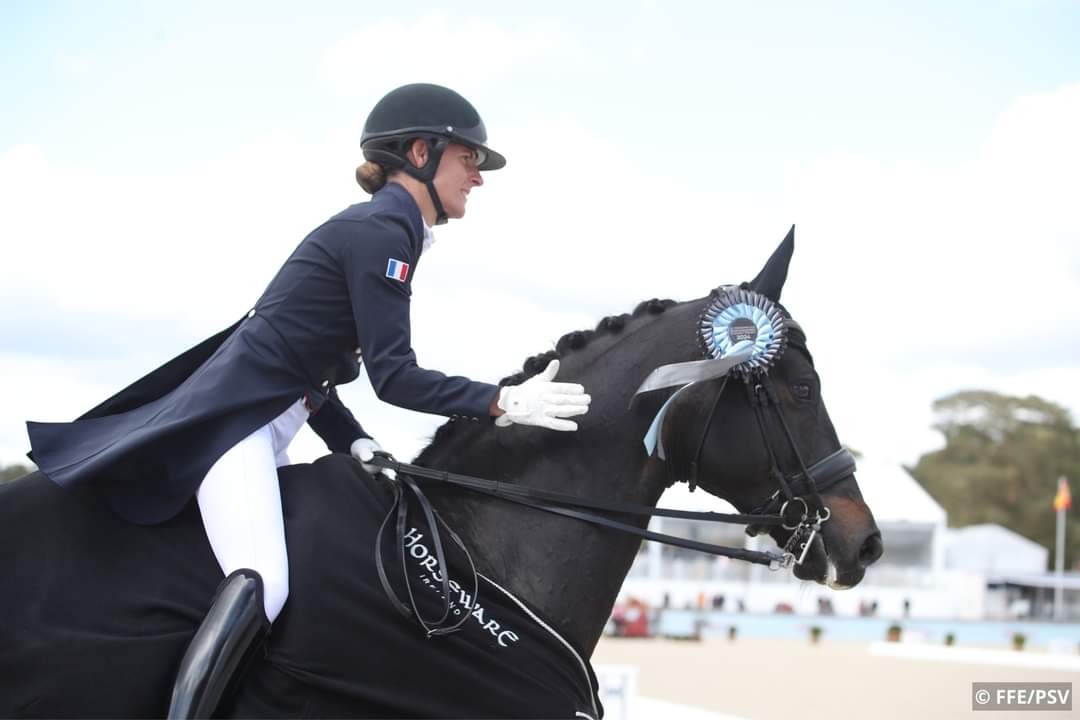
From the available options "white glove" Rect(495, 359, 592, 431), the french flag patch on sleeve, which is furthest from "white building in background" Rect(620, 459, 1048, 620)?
the french flag patch on sleeve

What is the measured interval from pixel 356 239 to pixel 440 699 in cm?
148

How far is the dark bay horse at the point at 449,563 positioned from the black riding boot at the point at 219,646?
14 centimetres

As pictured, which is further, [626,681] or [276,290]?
[626,681]

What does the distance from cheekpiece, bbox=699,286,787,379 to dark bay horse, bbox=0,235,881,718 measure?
0.26 feet

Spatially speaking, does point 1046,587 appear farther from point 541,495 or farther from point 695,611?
point 541,495

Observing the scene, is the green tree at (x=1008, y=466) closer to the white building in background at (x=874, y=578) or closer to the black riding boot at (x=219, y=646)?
the white building in background at (x=874, y=578)

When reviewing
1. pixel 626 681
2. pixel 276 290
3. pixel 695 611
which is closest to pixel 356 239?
pixel 276 290

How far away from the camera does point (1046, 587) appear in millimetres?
57750

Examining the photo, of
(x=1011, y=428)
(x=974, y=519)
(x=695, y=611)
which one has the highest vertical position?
(x=1011, y=428)

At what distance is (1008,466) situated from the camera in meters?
74.6

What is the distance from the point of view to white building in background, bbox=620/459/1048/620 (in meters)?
41.6

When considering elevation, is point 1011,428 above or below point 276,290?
above

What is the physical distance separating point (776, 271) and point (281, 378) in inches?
71.4

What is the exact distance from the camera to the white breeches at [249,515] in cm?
329
